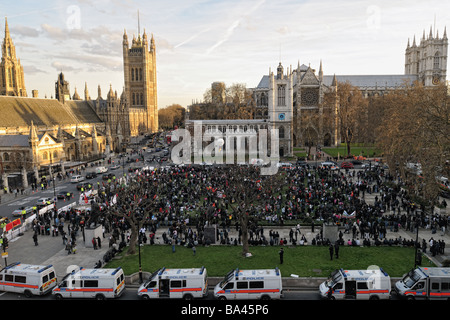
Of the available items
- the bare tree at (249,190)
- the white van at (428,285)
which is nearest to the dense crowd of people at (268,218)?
the bare tree at (249,190)

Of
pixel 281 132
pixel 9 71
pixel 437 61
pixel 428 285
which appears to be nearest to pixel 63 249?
pixel 428 285

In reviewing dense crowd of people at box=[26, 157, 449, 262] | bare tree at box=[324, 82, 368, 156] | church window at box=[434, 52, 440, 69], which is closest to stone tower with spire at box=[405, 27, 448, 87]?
church window at box=[434, 52, 440, 69]

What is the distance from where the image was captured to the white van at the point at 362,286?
14.8m

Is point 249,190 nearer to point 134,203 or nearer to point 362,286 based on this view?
point 134,203

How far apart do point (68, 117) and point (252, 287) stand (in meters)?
72.4

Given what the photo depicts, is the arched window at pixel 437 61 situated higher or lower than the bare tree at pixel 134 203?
higher

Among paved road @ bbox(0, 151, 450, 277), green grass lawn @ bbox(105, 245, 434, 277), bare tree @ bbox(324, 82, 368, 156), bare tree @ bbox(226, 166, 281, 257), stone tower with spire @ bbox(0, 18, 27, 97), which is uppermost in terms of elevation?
stone tower with spire @ bbox(0, 18, 27, 97)

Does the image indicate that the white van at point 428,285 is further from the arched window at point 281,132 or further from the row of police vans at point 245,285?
the arched window at point 281,132

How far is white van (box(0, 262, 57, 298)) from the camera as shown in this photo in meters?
16.2

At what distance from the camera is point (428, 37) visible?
314ft

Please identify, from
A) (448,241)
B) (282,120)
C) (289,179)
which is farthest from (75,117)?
(448,241)

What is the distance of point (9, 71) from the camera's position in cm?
8112

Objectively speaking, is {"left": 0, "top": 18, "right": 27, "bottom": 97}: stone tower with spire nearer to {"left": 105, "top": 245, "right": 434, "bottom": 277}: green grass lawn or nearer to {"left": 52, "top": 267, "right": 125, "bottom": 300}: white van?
{"left": 105, "top": 245, "right": 434, "bottom": 277}: green grass lawn

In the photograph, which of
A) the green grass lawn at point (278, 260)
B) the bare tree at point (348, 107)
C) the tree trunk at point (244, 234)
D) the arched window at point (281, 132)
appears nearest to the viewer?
the green grass lawn at point (278, 260)
